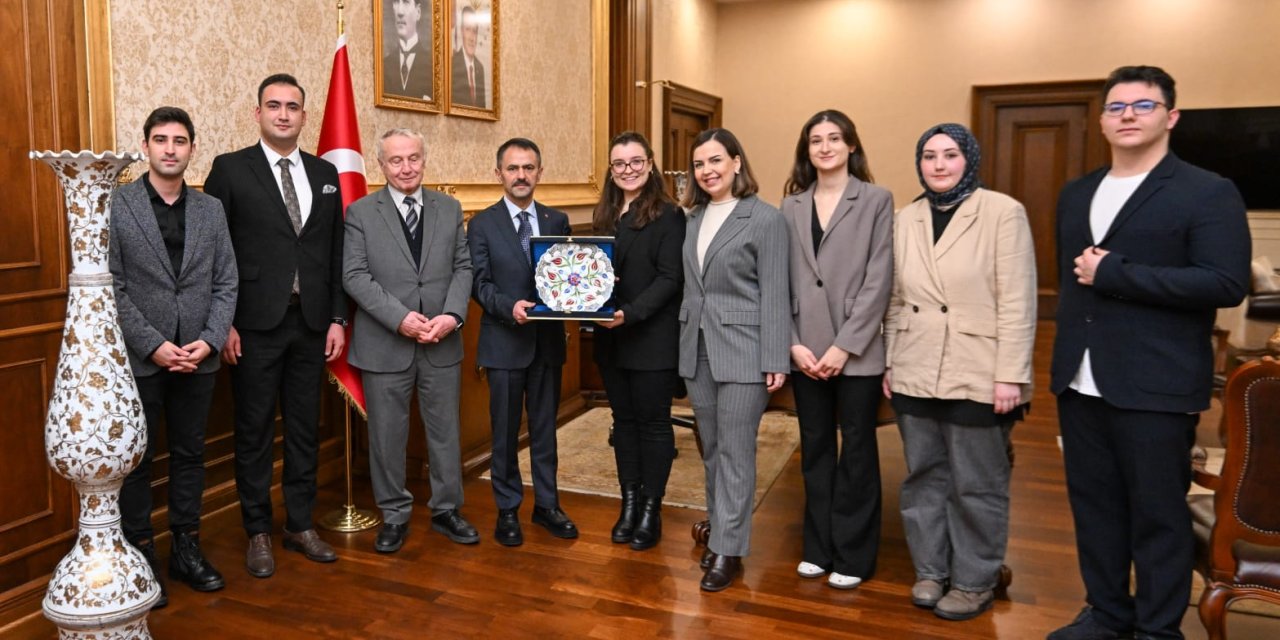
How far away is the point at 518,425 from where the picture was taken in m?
3.54

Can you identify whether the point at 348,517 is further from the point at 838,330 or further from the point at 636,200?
the point at 838,330

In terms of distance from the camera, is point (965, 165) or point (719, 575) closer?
point (965, 165)

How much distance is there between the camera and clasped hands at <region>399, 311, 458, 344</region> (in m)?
3.31

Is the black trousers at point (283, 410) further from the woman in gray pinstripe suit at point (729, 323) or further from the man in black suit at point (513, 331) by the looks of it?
the woman in gray pinstripe suit at point (729, 323)

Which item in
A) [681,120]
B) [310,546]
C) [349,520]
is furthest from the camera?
[681,120]

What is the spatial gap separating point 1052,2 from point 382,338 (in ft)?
27.1

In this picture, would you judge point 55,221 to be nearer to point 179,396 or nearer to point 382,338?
point 179,396

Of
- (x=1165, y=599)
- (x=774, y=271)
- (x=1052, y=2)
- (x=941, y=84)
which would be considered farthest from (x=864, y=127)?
(x=1165, y=599)

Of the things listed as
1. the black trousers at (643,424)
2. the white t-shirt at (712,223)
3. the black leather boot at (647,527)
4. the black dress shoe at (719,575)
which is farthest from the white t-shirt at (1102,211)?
the black leather boot at (647,527)

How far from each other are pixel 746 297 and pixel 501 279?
967mm

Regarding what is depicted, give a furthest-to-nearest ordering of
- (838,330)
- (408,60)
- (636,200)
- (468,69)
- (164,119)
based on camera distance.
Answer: (468,69) < (408,60) < (636,200) < (838,330) < (164,119)

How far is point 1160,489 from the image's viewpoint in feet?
→ 7.93

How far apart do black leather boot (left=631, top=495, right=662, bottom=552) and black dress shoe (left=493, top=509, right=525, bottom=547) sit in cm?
44

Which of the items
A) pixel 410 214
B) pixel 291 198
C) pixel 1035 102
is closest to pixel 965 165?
A: pixel 410 214
